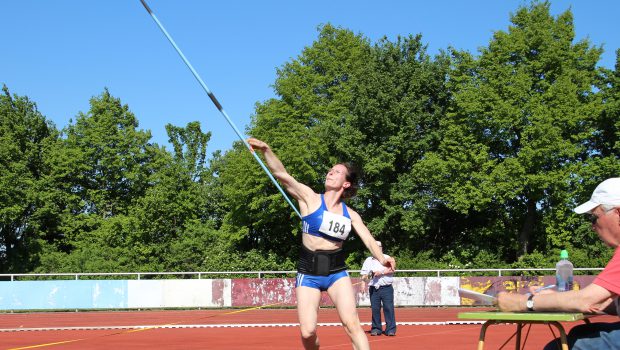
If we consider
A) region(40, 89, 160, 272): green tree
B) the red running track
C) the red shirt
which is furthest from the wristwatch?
region(40, 89, 160, 272): green tree

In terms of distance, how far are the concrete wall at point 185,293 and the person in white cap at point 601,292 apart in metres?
25.4

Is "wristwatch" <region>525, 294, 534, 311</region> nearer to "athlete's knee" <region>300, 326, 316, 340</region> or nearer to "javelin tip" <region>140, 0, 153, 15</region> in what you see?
"athlete's knee" <region>300, 326, 316, 340</region>

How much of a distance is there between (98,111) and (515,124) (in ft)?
93.5

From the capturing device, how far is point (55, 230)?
185 ft

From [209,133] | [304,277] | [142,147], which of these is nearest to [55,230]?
[142,147]

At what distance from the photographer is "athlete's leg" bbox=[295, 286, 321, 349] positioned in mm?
8297

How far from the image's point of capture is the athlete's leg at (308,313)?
8.30m

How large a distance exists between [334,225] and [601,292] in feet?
13.9

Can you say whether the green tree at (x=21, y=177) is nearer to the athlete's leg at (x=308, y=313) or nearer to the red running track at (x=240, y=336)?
the red running track at (x=240, y=336)

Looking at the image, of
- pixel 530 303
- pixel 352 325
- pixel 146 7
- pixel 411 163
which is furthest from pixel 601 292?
pixel 411 163

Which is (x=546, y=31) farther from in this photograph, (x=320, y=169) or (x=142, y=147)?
(x=142, y=147)

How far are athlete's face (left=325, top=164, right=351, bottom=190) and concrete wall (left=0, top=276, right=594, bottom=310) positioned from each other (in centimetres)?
2159

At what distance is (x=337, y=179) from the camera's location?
28.9ft

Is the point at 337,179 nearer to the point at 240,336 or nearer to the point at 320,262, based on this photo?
the point at 320,262
